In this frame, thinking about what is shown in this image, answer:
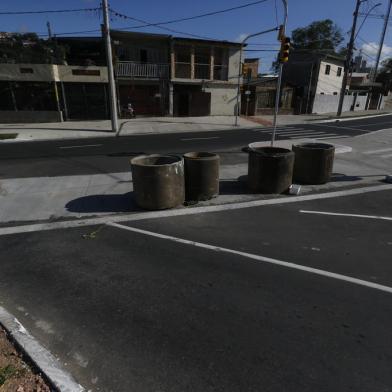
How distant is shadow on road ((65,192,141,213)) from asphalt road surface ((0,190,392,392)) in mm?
1007

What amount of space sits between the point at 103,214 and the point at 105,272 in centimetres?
264

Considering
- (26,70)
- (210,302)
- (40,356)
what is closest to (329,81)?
(26,70)

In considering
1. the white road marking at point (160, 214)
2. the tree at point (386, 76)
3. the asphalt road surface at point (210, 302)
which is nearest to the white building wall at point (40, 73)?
the white road marking at point (160, 214)

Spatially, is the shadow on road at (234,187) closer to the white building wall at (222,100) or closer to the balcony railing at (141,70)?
the balcony railing at (141,70)

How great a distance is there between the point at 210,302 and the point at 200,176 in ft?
13.5

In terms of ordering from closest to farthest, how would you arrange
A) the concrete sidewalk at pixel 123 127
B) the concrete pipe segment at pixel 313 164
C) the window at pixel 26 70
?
1. the concrete pipe segment at pixel 313 164
2. the concrete sidewalk at pixel 123 127
3. the window at pixel 26 70

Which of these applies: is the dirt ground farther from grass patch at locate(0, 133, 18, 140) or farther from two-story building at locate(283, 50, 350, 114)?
two-story building at locate(283, 50, 350, 114)

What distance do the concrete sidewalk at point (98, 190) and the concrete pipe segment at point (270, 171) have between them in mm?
311

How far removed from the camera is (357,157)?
13320 mm

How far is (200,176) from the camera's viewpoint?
25.4ft

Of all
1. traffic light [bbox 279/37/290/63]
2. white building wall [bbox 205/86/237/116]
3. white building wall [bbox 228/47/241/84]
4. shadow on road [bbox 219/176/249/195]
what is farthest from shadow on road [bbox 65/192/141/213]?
white building wall [bbox 228/47/241/84]

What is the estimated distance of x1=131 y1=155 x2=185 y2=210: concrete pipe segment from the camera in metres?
6.93

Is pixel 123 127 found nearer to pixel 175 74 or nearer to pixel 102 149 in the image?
pixel 102 149

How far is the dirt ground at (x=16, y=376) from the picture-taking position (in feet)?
8.84
